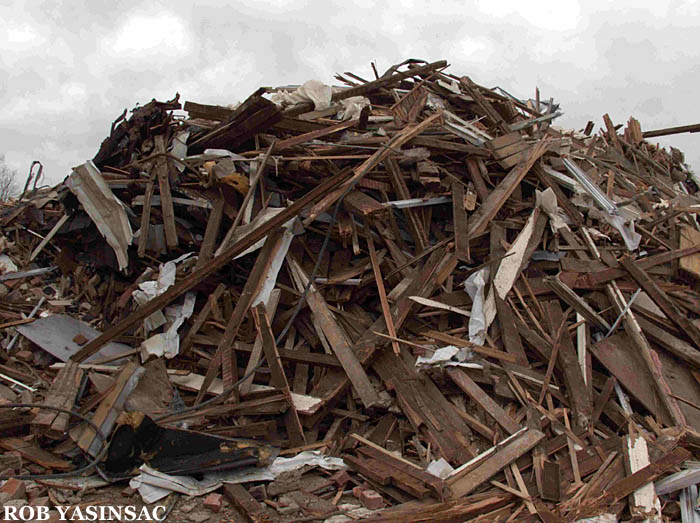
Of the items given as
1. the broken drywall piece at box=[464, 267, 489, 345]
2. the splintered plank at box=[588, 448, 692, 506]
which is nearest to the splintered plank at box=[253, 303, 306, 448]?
the broken drywall piece at box=[464, 267, 489, 345]

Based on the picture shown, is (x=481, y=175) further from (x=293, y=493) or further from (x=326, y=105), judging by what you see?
(x=293, y=493)

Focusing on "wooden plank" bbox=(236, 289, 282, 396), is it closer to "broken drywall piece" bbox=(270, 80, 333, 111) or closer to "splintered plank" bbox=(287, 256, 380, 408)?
"splintered plank" bbox=(287, 256, 380, 408)

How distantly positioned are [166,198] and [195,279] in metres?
1.49

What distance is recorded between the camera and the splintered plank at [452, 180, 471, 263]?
6.03 metres

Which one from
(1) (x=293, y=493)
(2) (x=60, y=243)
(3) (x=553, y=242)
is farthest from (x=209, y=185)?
(3) (x=553, y=242)

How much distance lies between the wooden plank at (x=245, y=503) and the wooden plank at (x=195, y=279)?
2.10 metres

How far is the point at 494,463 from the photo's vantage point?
169 inches

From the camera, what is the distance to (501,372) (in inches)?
203

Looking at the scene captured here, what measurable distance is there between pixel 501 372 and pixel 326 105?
4.64 m

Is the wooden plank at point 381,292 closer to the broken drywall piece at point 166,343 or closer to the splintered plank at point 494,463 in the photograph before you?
the splintered plank at point 494,463

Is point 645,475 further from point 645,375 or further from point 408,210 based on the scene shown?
point 408,210

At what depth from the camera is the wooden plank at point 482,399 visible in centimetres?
471

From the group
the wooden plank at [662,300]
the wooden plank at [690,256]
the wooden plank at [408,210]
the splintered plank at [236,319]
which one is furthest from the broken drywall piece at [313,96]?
the wooden plank at [690,256]

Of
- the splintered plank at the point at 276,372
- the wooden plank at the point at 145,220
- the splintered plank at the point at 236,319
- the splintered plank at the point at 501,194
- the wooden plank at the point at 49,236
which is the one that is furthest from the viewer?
the wooden plank at the point at 49,236
